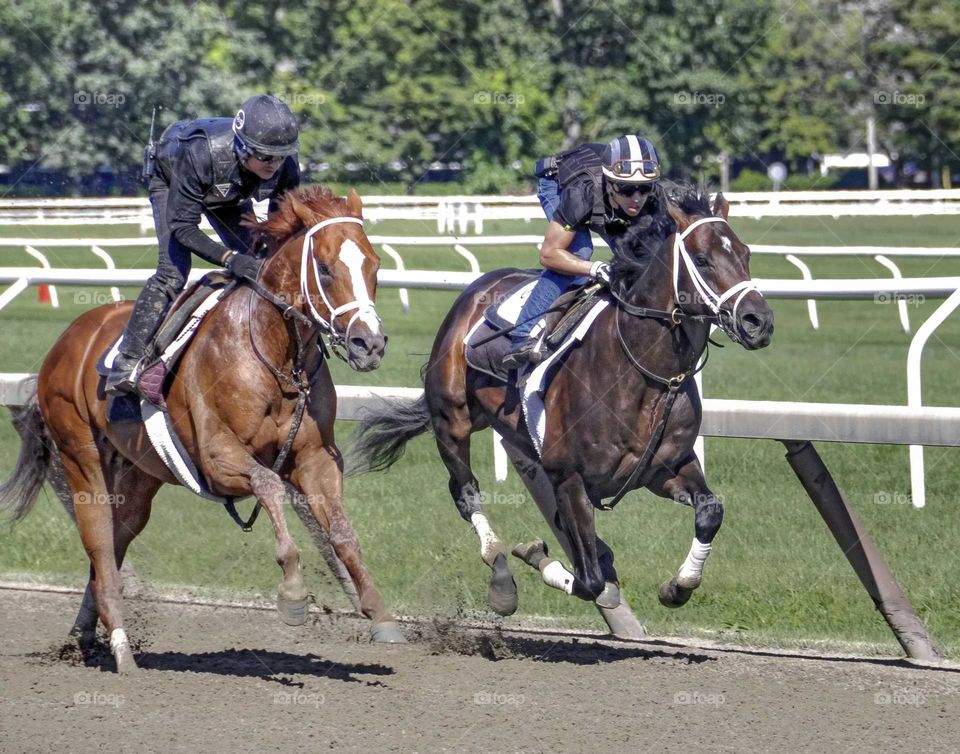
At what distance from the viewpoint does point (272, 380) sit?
15.9ft

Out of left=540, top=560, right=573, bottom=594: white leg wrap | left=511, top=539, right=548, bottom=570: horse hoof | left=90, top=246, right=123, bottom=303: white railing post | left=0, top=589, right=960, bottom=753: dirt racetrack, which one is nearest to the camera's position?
left=0, top=589, right=960, bottom=753: dirt racetrack

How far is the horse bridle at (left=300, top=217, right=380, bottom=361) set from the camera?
4457 mm

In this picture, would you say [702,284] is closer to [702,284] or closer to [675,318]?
[702,284]

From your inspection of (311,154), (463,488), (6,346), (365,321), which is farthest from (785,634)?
(311,154)

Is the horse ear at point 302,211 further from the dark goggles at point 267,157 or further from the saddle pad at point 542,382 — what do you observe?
the saddle pad at point 542,382

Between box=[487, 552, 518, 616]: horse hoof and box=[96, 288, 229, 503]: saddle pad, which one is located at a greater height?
box=[96, 288, 229, 503]: saddle pad

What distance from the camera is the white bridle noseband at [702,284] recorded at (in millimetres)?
4754

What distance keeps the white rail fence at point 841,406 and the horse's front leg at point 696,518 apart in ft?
1.34

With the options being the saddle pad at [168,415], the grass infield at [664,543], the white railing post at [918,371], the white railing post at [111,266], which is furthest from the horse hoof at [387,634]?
the white railing post at [111,266]

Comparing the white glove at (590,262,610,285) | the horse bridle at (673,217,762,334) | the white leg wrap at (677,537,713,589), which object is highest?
the horse bridle at (673,217,762,334)

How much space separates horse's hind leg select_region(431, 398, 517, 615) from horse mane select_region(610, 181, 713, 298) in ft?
3.85

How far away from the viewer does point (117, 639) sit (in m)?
5.10

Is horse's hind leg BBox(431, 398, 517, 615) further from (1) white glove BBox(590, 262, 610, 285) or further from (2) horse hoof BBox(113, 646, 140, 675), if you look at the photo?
(2) horse hoof BBox(113, 646, 140, 675)

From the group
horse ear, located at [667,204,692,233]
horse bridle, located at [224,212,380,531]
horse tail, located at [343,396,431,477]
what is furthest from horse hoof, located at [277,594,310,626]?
horse tail, located at [343,396,431,477]
